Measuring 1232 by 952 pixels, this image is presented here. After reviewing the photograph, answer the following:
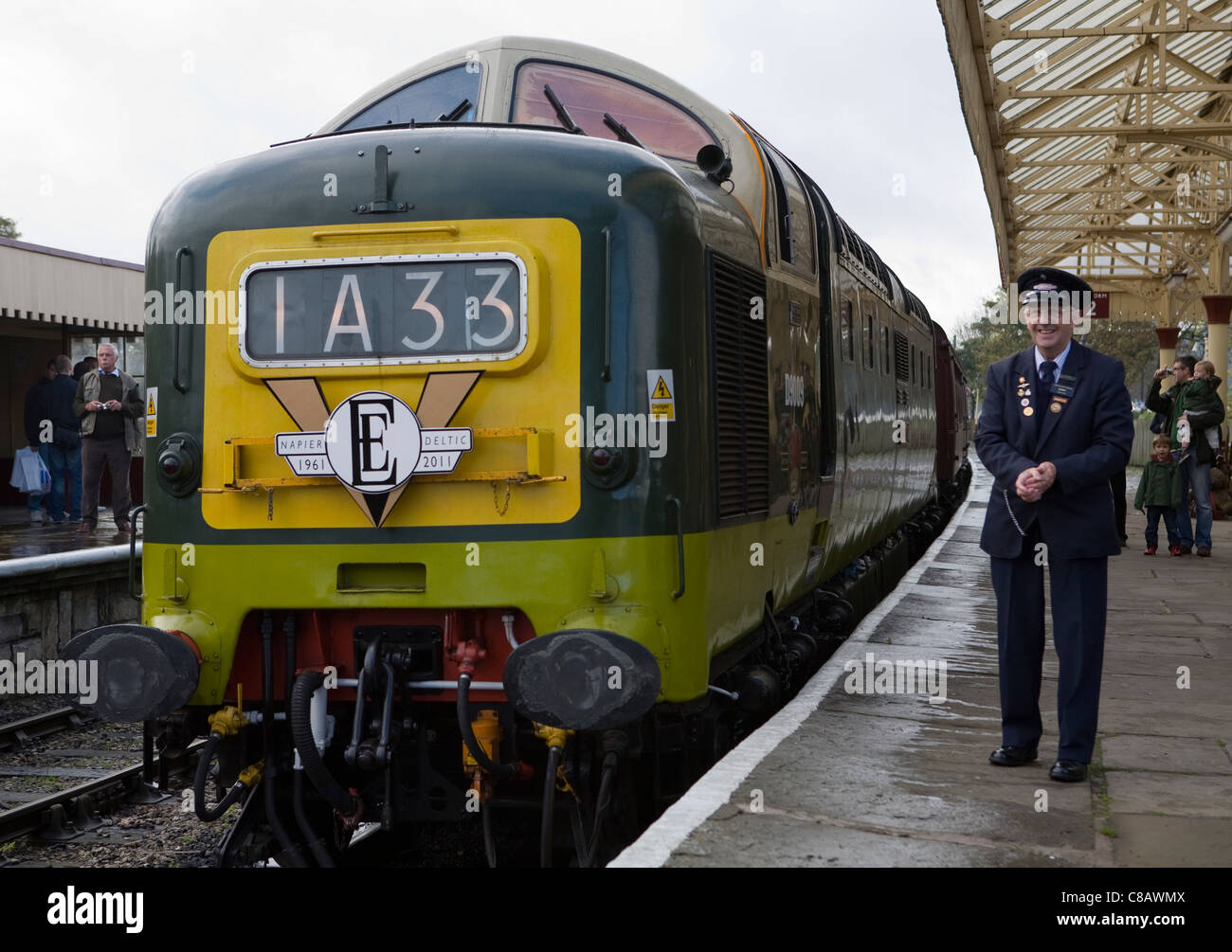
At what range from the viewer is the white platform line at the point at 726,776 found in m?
4.22

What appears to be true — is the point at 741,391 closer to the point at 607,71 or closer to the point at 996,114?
the point at 607,71

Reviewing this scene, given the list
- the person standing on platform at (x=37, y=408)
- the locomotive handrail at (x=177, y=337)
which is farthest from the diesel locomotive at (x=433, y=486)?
the person standing on platform at (x=37, y=408)

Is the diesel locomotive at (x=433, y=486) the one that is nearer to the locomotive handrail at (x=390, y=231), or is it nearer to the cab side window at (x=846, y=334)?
the locomotive handrail at (x=390, y=231)

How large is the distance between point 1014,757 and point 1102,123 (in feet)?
69.9

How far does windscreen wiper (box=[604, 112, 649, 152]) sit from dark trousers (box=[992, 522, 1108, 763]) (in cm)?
236

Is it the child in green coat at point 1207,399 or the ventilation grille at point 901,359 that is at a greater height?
the ventilation grille at point 901,359

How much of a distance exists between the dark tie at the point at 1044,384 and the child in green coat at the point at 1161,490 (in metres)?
9.56

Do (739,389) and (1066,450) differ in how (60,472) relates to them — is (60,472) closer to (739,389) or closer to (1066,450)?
(739,389)

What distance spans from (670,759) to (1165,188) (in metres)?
20.6

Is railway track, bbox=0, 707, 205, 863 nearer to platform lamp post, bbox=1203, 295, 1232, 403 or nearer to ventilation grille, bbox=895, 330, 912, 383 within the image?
ventilation grille, bbox=895, 330, 912, 383

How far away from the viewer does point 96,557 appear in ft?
37.7

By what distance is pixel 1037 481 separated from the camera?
5098 millimetres

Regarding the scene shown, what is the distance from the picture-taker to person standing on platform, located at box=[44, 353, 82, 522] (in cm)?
1597

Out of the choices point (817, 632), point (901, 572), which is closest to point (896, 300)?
point (901, 572)
